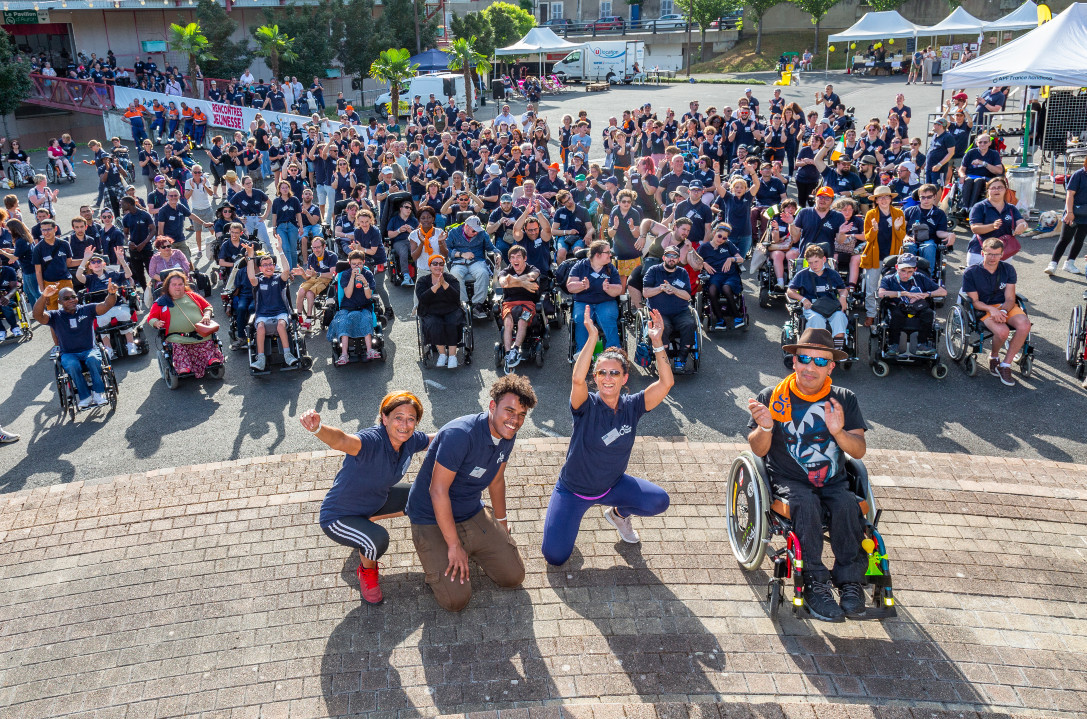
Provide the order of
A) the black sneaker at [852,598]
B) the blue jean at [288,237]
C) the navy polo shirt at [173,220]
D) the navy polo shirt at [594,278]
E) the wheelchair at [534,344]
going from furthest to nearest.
Answer: the blue jean at [288,237] < the navy polo shirt at [173,220] < the wheelchair at [534,344] < the navy polo shirt at [594,278] < the black sneaker at [852,598]

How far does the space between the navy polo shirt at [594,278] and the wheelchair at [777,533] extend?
4049 mm

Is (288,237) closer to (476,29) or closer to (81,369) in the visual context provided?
(81,369)

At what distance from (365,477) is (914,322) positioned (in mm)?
6793

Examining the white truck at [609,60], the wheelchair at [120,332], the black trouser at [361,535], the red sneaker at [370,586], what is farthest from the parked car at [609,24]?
the red sneaker at [370,586]

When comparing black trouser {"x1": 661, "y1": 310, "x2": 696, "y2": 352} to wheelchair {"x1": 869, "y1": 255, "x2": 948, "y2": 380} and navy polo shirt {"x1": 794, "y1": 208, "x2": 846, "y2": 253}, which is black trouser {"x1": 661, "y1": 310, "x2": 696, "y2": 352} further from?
navy polo shirt {"x1": 794, "y1": 208, "x2": 846, "y2": 253}

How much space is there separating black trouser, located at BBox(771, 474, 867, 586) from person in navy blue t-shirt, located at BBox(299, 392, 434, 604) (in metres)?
2.51

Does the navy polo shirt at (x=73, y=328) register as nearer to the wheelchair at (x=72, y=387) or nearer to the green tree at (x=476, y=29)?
the wheelchair at (x=72, y=387)

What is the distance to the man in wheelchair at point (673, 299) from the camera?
9.70 metres

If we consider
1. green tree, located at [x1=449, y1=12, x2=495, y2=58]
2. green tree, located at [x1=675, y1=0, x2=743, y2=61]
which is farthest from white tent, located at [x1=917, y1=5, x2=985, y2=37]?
green tree, located at [x1=449, y1=12, x2=495, y2=58]

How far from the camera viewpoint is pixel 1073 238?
12.4 metres

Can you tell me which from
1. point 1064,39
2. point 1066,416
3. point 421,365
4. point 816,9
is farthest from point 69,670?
point 816,9

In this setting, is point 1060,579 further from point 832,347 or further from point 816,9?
point 816,9

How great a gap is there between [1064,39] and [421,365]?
15237 millimetres

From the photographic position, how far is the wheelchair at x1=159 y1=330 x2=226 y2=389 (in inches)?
387
